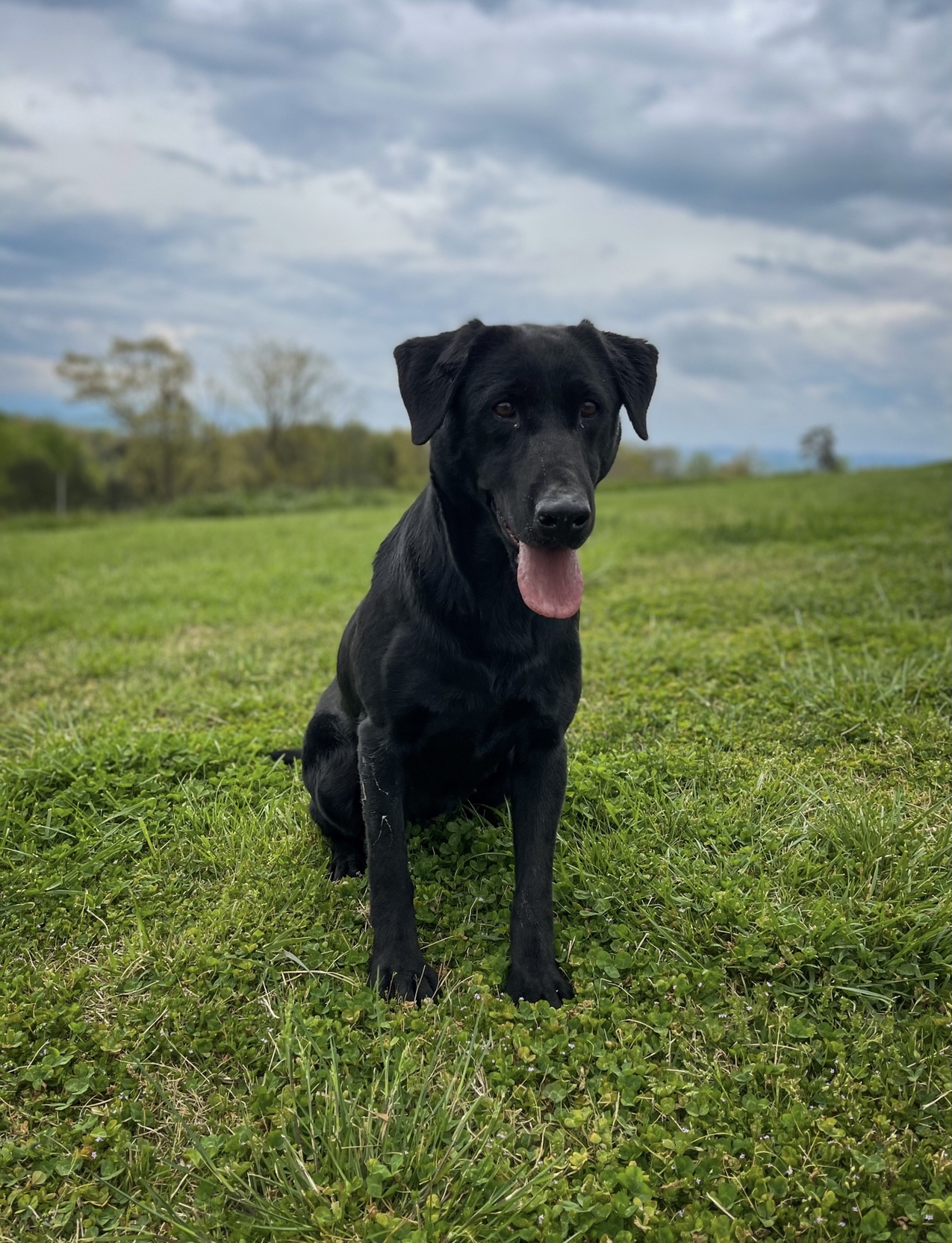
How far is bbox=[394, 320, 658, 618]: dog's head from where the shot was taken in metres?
2.59

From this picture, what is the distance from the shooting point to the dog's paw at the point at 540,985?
2605 millimetres

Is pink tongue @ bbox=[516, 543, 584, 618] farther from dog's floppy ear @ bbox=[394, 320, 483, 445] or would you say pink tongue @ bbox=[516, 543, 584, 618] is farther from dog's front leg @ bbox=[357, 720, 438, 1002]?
dog's front leg @ bbox=[357, 720, 438, 1002]

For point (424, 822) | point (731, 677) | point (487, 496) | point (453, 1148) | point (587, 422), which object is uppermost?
point (587, 422)

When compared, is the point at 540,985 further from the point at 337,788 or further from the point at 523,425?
the point at 523,425

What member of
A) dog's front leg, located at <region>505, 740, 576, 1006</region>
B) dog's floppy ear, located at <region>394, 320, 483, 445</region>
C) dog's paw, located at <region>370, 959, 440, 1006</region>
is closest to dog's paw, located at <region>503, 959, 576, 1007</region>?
dog's front leg, located at <region>505, 740, 576, 1006</region>

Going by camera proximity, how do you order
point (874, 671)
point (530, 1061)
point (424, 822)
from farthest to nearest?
point (874, 671)
point (424, 822)
point (530, 1061)

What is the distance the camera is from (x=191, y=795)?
12.4ft

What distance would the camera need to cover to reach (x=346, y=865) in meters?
3.30

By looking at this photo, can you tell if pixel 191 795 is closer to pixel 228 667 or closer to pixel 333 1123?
pixel 333 1123

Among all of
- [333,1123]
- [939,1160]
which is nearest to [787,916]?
[939,1160]

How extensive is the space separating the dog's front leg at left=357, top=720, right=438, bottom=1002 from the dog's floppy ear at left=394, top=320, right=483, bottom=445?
1.00 meters

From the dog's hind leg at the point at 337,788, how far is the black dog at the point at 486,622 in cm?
38

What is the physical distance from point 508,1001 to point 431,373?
1.96m

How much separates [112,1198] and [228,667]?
432 centimetres
